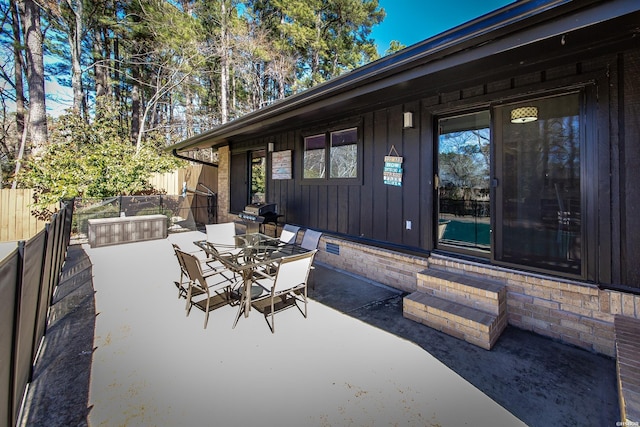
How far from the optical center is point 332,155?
5.20 m

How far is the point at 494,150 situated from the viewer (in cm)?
319

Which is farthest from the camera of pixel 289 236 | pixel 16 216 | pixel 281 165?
pixel 16 216

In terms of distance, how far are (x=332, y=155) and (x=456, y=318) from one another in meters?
3.36

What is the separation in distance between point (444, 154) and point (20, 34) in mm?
17846

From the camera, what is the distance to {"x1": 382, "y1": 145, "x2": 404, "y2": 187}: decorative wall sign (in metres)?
4.01

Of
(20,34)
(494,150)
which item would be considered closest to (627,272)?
(494,150)

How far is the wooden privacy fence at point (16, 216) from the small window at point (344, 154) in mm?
8644

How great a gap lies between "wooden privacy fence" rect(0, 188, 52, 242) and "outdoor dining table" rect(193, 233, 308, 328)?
7.63 meters

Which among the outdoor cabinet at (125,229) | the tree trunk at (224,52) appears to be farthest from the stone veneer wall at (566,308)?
the tree trunk at (224,52)

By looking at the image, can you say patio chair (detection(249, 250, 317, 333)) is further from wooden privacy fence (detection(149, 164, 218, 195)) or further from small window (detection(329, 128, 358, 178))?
wooden privacy fence (detection(149, 164, 218, 195))

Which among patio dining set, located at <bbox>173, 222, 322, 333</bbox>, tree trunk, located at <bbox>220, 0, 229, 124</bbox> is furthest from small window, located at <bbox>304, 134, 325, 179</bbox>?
tree trunk, located at <bbox>220, 0, 229, 124</bbox>

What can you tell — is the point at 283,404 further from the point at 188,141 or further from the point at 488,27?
the point at 188,141

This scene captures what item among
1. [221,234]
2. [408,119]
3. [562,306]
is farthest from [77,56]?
[562,306]

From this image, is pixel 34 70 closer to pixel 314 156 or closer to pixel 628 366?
pixel 314 156
